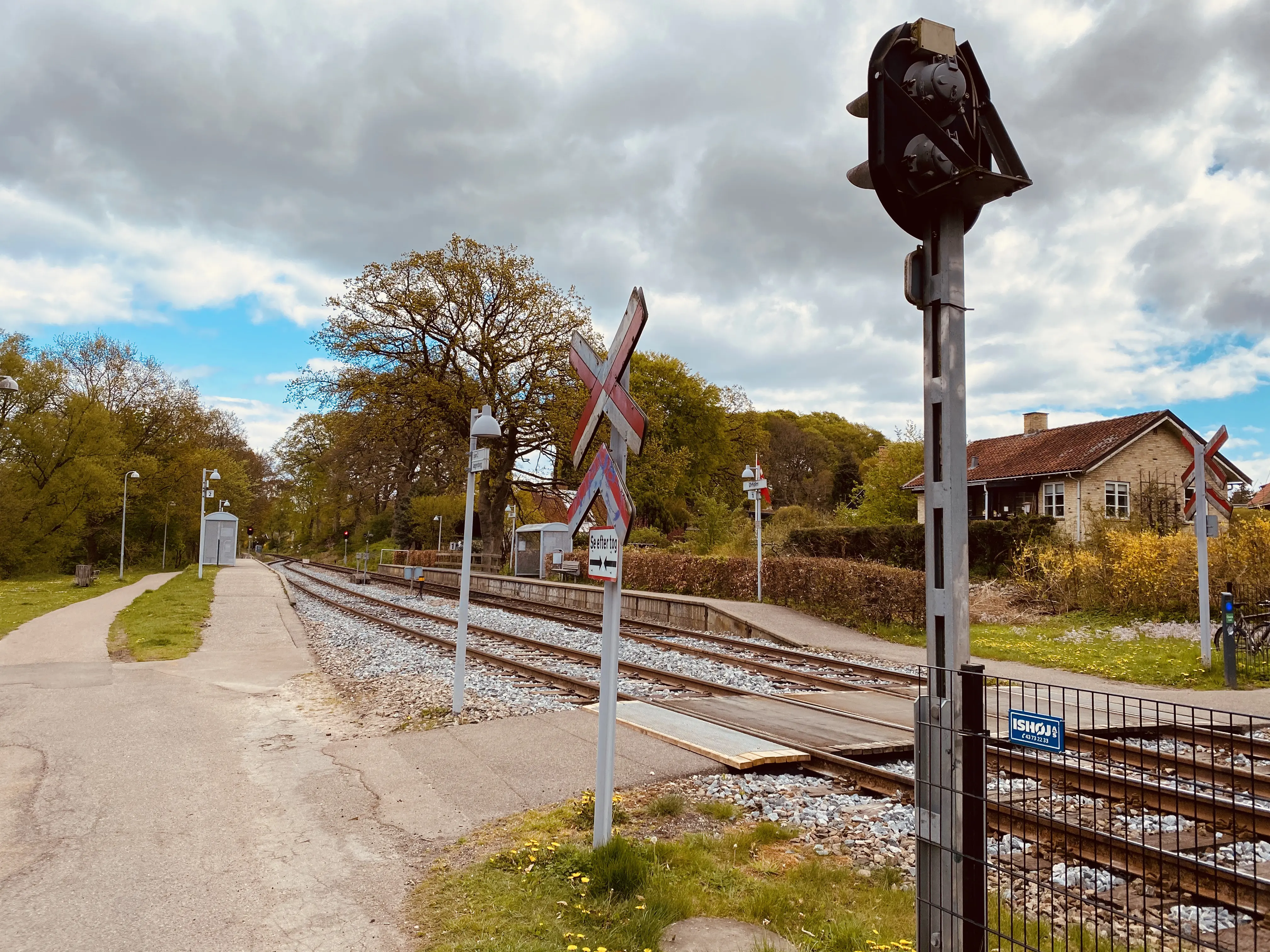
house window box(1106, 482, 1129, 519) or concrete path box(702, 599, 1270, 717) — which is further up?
house window box(1106, 482, 1129, 519)

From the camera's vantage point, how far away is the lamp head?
8.97m

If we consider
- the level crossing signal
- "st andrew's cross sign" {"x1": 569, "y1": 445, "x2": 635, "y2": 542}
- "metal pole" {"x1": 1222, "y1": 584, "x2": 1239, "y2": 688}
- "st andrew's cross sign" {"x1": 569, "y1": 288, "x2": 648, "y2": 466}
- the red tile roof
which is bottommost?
"metal pole" {"x1": 1222, "y1": 584, "x2": 1239, "y2": 688}

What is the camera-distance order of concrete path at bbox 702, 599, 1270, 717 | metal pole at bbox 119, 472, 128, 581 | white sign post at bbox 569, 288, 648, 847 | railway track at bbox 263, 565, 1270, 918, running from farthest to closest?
1. metal pole at bbox 119, 472, 128, 581
2. concrete path at bbox 702, 599, 1270, 717
3. white sign post at bbox 569, 288, 648, 847
4. railway track at bbox 263, 565, 1270, 918

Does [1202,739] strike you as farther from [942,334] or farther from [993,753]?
[942,334]

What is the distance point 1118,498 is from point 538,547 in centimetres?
2409

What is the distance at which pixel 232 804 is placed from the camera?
5.84 m

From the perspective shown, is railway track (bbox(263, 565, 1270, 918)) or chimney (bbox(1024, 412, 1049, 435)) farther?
chimney (bbox(1024, 412, 1049, 435))

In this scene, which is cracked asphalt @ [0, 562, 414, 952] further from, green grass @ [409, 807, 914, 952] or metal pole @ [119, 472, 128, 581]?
metal pole @ [119, 472, 128, 581]

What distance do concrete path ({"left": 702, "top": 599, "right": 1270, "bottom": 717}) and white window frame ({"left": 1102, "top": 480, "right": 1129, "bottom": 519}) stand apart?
2032 centimetres

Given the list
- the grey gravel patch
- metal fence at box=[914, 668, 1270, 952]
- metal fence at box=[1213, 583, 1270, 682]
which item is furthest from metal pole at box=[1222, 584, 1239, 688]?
the grey gravel patch

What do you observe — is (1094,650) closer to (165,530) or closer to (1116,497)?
(1116,497)

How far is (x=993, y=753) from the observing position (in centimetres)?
407

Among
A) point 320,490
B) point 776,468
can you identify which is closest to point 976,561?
point 776,468

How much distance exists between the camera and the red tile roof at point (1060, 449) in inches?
1316
